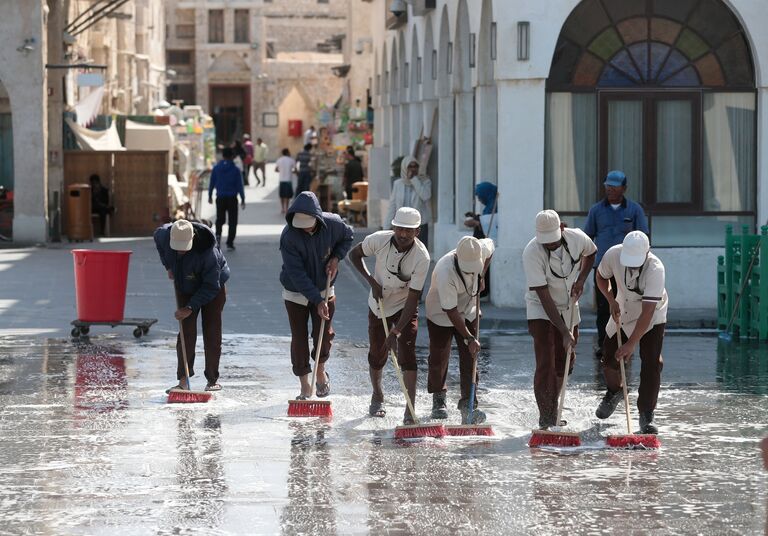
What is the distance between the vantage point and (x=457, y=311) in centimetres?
1097

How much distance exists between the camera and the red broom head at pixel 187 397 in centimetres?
1203

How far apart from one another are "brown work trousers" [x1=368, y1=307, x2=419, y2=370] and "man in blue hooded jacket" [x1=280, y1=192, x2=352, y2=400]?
0.41m

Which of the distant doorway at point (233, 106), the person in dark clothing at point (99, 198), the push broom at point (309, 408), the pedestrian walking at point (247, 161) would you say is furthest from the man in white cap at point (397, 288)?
the distant doorway at point (233, 106)

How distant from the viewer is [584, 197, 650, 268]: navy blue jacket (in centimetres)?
1447

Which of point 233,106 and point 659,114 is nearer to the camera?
point 659,114

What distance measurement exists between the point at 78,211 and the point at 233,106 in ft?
182

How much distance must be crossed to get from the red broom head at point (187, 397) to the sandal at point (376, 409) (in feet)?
4.31

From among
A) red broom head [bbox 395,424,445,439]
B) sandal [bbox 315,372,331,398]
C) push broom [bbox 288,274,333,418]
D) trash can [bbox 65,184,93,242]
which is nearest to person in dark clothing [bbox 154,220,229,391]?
sandal [bbox 315,372,331,398]

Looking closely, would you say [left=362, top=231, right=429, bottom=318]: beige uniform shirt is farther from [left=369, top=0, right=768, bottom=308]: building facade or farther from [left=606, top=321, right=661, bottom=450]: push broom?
[left=369, top=0, right=768, bottom=308]: building facade

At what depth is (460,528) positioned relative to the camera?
8016 millimetres

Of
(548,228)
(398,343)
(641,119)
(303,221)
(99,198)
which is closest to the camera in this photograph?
(548,228)

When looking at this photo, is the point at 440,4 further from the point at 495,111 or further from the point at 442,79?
the point at 495,111

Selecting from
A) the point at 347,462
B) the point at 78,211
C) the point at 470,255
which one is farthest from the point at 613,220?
the point at 78,211

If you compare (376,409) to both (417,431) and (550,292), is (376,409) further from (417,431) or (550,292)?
(550,292)
